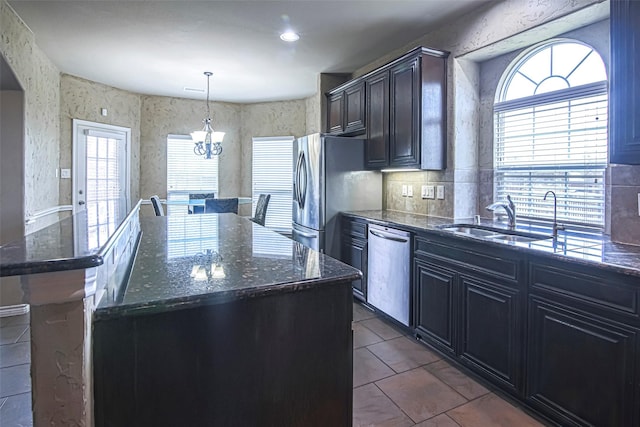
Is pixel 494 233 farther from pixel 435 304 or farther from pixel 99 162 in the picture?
pixel 99 162

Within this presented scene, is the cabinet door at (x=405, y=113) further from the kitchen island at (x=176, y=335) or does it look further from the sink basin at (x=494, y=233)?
the kitchen island at (x=176, y=335)

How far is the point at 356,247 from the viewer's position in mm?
3732

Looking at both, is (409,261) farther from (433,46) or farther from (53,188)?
(53,188)

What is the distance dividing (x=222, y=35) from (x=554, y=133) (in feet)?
9.74

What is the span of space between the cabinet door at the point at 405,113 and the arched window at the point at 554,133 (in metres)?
0.67

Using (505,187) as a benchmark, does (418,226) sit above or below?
below

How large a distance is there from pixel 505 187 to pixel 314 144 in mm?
1858

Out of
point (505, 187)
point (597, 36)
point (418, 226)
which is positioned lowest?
point (418, 226)

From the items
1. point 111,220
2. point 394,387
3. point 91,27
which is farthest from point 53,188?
point 394,387

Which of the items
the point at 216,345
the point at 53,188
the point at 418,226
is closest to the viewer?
the point at 216,345

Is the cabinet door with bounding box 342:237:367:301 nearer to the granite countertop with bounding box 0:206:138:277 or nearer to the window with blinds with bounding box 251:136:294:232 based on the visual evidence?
the granite countertop with bounding box 0:206:138:277

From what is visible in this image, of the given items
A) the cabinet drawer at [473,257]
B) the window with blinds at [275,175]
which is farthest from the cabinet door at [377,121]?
the window with blinds at [275,175]

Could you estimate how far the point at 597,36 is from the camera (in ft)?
8.05

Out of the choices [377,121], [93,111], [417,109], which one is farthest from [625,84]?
[93,111]
